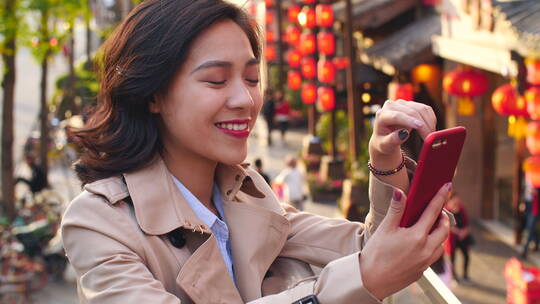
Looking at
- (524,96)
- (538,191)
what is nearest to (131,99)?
(524,96)

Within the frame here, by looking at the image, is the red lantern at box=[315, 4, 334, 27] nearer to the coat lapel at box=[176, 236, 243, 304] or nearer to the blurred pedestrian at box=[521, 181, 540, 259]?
the blurred pedestrian at box=[521, 181, 540, 259]

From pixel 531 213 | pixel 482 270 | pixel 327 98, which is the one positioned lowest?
pixel 482 270

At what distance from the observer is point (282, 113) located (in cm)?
2558

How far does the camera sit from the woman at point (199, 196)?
1.61 m

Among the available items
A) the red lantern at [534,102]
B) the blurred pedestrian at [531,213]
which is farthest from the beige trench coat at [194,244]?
the blurred pedestrian at [531,213]

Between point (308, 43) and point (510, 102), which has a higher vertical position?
point (308, 43)

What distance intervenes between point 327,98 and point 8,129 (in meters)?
7.93

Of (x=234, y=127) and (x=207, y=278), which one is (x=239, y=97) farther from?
(x=207, y=278)

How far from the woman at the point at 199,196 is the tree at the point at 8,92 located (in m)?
10.0

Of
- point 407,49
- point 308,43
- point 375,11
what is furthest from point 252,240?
point 308,43

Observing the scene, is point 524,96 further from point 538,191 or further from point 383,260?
point 383,260

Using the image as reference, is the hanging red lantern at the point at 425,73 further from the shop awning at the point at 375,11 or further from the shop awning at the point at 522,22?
the shop awning at the point at 522,22

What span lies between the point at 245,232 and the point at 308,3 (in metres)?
16.8

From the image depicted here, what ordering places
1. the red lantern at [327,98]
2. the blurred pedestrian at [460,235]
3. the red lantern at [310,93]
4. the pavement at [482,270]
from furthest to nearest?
the red lantern at [310,93], the red lantern at [327,98], the pavement at [482,270], the blurred pedestrian at [460,235]
